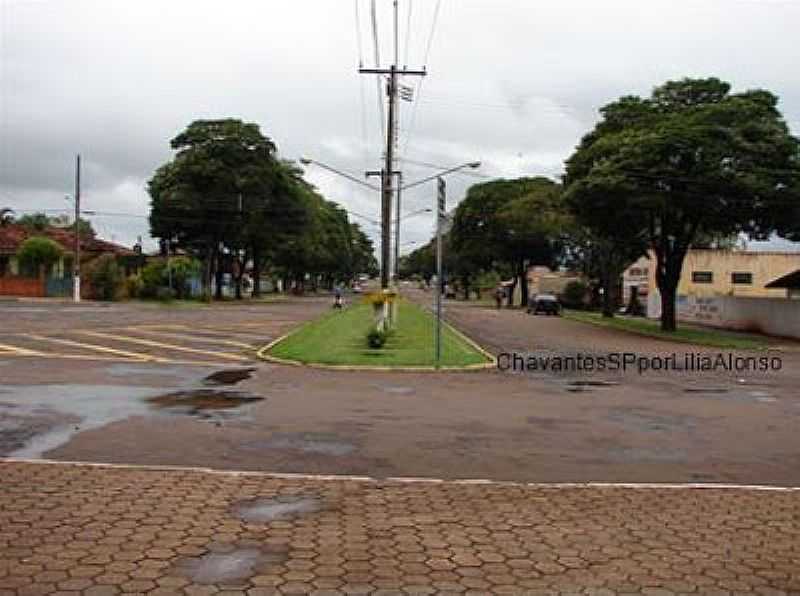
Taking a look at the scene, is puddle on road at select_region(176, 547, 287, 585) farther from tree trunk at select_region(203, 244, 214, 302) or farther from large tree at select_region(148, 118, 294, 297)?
tree trunk at select_region(203, 244, 214, 302)

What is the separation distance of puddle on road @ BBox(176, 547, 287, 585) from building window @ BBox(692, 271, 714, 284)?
70.3m

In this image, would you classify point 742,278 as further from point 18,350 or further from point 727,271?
point 18,350

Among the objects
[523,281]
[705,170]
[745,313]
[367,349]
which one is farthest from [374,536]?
[523,281]

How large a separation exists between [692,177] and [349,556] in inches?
1282

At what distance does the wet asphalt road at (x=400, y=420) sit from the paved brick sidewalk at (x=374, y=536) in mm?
1111

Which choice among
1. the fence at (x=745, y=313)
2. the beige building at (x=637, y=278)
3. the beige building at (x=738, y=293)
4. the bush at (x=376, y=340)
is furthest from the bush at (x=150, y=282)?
the bush at (x=376, y=340)

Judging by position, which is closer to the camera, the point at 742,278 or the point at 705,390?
the point at 705,390

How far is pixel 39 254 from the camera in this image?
67.5 metres

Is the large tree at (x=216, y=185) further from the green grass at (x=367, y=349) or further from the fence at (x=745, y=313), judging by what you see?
the green grass at (x=367, y=349)

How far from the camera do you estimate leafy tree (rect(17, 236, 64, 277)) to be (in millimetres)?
67312

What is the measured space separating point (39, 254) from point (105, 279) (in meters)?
5.72

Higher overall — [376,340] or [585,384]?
[376,340]

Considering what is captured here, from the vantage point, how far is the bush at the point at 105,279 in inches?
2581

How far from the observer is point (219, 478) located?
862cm
